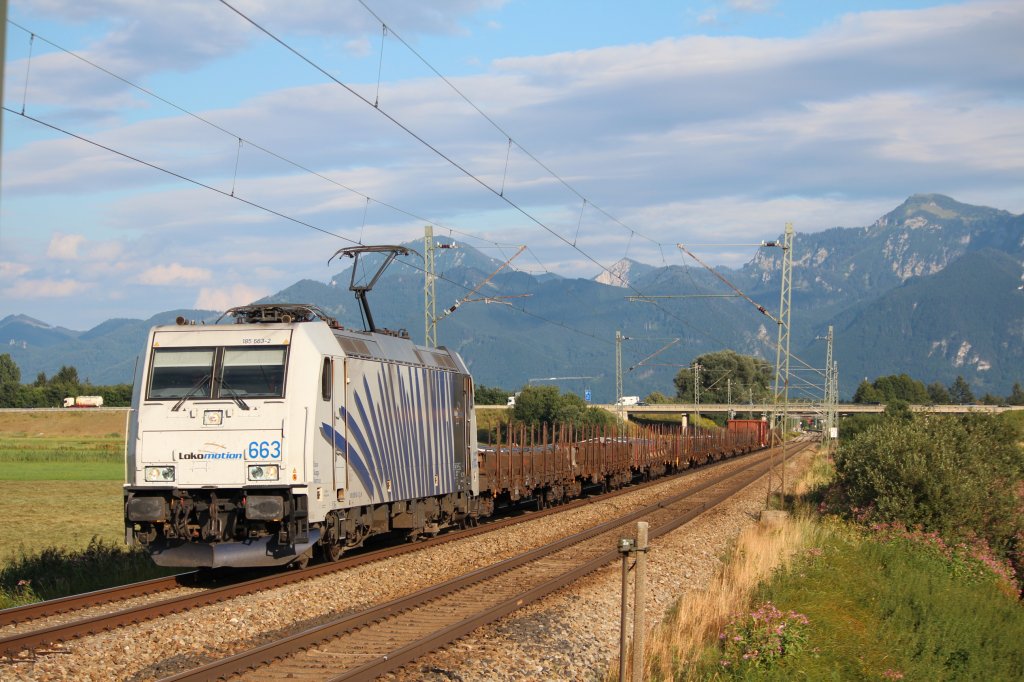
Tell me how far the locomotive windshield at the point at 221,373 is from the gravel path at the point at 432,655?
2.93 m

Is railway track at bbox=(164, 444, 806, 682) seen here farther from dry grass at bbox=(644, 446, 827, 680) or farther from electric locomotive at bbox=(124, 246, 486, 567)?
electric locomotive at bbox=(124, 246, 486, 567)

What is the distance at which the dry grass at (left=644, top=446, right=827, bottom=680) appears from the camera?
11555 mm

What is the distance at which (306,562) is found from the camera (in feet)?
56.6

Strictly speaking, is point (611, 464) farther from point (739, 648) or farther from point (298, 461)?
point (739, 648)

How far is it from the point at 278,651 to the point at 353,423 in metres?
6.85

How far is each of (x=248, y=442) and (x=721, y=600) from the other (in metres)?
6.92

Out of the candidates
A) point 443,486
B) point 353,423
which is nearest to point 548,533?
point 443,486

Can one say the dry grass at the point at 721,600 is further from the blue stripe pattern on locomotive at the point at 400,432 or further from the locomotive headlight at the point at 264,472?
the blue stripe pattern on locomotive at the point at 400,432

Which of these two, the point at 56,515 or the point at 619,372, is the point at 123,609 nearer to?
the point at 56,515

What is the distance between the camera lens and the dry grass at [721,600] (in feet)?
37.9

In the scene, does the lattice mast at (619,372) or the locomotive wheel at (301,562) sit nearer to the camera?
the locomotive wheel at (301,562)

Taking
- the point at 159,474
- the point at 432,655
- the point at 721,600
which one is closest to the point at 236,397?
the point at 159,474

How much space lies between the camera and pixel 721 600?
1495cm

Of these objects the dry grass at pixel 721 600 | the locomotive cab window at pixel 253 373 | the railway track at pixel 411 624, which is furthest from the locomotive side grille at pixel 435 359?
the dry grass at pixel 721 600
